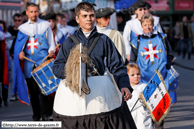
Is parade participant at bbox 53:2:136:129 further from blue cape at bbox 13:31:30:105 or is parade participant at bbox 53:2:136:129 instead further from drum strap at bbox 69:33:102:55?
blue cape at bbox 13:31:30:105

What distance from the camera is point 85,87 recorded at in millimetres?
3459

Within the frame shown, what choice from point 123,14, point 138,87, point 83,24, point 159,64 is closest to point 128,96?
point 83,24

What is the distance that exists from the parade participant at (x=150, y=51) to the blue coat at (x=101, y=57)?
2452mm

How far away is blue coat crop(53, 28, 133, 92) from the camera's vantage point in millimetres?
3791

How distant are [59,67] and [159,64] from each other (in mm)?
2833

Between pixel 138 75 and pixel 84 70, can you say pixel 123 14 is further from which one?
pixel 84 70

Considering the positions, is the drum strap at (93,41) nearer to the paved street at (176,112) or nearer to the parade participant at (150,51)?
the parade participant at (150,51)

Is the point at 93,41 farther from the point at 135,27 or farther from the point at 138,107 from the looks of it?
the point at 135,27

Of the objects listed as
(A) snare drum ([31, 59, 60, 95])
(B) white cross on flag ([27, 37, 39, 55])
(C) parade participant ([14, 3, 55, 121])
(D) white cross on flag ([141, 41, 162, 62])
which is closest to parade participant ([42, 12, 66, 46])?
(C) parade participant ([14, 3, 55, 121])

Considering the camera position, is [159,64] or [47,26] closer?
[159,64]

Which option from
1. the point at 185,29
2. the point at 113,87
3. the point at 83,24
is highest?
the point at 83,24

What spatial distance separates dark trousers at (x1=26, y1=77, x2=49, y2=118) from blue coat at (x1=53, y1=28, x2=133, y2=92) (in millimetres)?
3574

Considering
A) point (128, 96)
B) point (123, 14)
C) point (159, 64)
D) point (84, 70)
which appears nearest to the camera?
point (84, 70)

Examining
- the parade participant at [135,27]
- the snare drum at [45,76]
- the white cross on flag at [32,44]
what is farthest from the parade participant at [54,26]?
the parade participant at [135,27]
